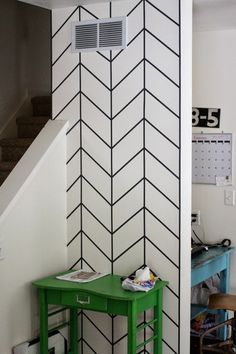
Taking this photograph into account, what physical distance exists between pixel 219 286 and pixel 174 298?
1034mm

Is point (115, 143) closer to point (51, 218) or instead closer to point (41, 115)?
point (51, 218)

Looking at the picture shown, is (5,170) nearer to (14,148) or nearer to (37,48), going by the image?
(14,148)

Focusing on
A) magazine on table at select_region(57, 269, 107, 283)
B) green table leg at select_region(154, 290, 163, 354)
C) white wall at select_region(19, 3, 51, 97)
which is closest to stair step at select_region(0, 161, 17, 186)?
white wall at select_region(19, 3, 51, 97)

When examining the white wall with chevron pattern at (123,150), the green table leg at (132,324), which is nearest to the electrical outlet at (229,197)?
the white wall with chevron pattern at (123,150)

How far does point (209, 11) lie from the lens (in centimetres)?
411

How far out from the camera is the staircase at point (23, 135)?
209 inches

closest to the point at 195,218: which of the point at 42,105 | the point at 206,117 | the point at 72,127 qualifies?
the point at 206,117

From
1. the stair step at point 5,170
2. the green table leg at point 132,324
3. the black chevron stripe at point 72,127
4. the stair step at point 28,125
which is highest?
the stair step at point 28,125

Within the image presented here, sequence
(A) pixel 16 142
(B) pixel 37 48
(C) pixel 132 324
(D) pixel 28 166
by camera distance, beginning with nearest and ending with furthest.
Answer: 1. (C) pixel 132 324
2. (D) pixel 28 166
3. (A) pixel 16 142
4. (B) pixel 37 48

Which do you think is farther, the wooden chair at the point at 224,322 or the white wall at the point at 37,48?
the white wall at the point at 37,48

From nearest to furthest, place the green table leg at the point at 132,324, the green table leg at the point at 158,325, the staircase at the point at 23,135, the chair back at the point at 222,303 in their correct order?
the green table leg at the point at 132,324
the green table leg at the point at 158,325
the chair back at the point at 222,303
the staircase at the point at 23,135

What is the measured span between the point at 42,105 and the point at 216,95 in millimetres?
1743

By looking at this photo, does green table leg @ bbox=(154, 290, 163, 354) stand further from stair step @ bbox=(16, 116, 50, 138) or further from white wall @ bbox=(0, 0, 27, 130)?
white wall @ bbox=(0, 0, 27, 130)

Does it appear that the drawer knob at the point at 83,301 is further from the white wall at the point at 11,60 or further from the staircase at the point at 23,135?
the white wall at the point at 11,60
